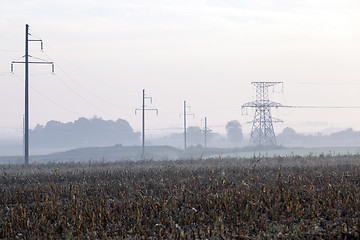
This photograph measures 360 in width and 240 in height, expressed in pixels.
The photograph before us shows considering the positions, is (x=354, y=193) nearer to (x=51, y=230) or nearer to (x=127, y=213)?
(x=127, y=213)

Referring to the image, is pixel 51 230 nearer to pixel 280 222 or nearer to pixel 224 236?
pixel 224 236

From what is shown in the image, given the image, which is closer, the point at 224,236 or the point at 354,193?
the point at 224,236

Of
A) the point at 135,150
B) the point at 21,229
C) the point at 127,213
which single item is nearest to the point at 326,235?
the point at 127,213

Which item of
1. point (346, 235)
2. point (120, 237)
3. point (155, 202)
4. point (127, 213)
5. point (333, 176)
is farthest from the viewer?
point (333, 176)

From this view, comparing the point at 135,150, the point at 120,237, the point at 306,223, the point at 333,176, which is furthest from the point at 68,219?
the point at 135,150

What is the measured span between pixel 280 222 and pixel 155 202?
3.24 meters

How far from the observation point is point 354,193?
14594mm

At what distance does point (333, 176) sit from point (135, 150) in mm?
93393

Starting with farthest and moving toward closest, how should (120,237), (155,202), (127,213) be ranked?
1. (155,202)
2. (127,213)
3. (120,237)

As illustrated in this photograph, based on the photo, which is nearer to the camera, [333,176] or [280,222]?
[280,222]

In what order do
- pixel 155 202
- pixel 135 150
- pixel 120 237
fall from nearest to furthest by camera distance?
pixel 120 237 < pixel 155 202 < pixel 135 150

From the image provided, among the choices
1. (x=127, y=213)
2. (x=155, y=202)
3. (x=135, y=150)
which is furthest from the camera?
(x=135, y=150)

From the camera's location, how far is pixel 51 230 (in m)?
11.9

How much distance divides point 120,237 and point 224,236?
76.6 inches
